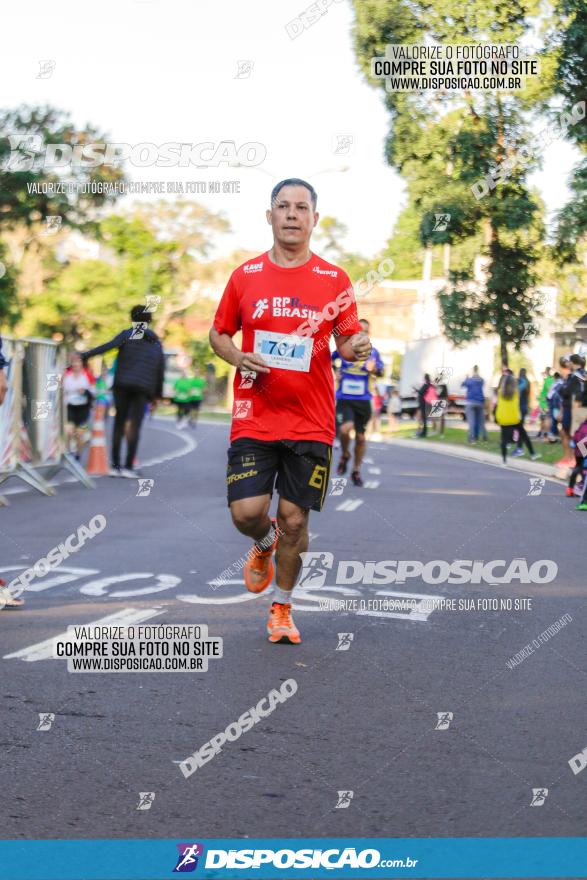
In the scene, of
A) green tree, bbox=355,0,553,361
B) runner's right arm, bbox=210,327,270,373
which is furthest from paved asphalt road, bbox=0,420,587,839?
green tree, bbox=355,0,553,361

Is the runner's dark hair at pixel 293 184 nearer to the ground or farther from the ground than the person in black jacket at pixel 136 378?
farther from the ground

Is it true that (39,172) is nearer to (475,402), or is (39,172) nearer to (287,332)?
(475,402)

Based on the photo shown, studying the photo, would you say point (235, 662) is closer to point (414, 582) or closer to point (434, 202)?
point (414, 582)

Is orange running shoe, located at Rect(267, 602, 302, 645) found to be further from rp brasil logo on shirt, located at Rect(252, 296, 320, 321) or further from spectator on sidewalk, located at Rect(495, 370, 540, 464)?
spectator on sidewalk, located at Rect(495, 370, 540, 464)

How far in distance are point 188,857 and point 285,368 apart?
3171 millimetres

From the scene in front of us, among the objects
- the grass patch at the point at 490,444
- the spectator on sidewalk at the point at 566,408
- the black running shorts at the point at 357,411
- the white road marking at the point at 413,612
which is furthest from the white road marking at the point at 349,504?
the grass patch at the point at 490,444

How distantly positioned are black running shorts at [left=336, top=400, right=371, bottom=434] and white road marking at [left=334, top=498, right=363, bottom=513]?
1505 millimetres

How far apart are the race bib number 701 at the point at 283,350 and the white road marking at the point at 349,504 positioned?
752 centimetres

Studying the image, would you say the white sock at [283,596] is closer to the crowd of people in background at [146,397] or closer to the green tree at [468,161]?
the crowd of people in background at [146,397]

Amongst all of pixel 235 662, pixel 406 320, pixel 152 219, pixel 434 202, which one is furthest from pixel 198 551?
pixel 406 320

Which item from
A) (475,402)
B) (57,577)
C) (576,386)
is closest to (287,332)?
(57,577)

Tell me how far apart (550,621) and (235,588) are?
6.31 feet

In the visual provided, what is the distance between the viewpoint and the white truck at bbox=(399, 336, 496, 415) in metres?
52.6

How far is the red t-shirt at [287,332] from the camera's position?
6.38 metres
